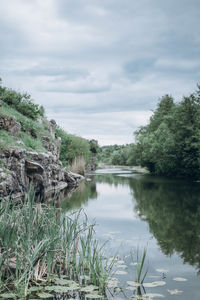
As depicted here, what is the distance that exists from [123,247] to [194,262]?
169 cm

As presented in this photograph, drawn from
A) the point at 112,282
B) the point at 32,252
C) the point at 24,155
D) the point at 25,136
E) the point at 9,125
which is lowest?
A: the point at 112,282

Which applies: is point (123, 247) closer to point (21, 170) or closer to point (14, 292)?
point (14, 292)

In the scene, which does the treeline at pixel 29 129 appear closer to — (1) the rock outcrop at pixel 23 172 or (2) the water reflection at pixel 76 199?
(1) the rock outcrop at pixel 23 172

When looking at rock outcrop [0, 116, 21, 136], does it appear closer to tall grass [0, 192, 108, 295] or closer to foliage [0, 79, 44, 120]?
foliage [0, 79, 44, 120]

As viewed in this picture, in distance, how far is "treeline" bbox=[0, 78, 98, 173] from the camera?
1712 centimetres

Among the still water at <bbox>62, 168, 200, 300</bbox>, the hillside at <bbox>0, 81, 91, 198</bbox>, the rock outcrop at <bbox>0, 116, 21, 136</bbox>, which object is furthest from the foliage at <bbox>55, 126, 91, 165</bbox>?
the still water at <bbox>62, 168, 200, 300</bbox>

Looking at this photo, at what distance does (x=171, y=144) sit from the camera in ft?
132

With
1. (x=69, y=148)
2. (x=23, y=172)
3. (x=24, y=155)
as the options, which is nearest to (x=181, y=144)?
(x=69, y=148)

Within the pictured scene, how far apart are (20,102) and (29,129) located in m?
4.53

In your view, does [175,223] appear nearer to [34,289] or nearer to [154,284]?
[154,284]

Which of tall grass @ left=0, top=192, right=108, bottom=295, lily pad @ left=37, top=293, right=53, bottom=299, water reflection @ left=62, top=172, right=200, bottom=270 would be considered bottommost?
water reflection @ left=62, top=172, right=200, bottom=270

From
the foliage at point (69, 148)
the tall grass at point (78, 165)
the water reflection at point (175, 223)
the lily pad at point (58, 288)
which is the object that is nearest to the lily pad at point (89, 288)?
the lily pad at point (58, 288)

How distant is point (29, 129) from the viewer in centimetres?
2144

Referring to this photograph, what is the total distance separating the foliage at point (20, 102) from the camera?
23.7 m
